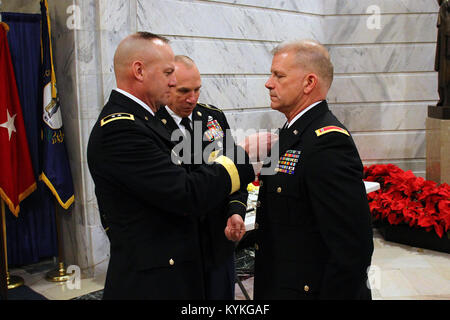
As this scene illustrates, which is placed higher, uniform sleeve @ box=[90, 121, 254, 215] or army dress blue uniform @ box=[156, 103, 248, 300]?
uniform sleeve @ box=[90, 121, 254, 215]

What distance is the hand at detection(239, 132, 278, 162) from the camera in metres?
1.94

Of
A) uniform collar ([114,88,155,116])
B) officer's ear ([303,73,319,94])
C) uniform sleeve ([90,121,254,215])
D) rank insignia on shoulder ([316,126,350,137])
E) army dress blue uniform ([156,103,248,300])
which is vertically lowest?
army dress blue uniform ([156,103,248,300])

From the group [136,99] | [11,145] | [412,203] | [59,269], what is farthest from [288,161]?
[412,203]

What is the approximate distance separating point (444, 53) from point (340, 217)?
5244mm

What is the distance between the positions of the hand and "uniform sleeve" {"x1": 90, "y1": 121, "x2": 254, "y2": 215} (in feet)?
0.63

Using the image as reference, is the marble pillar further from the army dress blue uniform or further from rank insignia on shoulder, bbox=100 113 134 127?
rank insignia on shoulder, bbox=100 113 134 127

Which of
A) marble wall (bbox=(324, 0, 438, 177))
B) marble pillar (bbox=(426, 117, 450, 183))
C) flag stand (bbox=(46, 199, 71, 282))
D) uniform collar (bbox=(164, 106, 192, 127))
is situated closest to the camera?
uniform collar (bbox=(164, 106, 192, 127))

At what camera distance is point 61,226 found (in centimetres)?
477

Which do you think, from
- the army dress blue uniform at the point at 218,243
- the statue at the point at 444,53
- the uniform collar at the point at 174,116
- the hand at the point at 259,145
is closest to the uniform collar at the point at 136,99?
the army dress blue uniform at the point at 218,243

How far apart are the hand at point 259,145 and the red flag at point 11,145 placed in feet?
9.68

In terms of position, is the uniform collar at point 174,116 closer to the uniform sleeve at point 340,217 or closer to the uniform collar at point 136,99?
the uniform collar at point 136,99

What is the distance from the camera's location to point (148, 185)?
5.71 ft

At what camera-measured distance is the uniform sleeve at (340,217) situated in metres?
1.70

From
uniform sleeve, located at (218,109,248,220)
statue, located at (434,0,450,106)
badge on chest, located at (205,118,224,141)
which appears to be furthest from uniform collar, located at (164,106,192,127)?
statue, located at (434,0,450,106)
